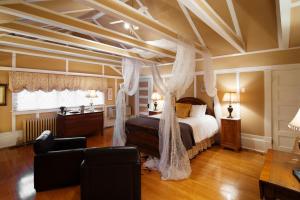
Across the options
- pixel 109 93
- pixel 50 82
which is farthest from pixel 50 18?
pixel 109 93

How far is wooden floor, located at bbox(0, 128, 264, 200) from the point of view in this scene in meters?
2.43

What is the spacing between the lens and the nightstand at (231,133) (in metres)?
4.18

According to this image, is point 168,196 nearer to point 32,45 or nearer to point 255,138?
point 255,138

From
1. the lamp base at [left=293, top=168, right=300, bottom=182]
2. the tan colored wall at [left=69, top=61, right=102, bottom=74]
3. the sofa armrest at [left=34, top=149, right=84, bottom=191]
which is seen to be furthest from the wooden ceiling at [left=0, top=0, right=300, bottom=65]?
the sofa armrest at [left=34, top=149, right=84, bottom=191]

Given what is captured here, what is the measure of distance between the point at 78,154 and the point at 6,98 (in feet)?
10.8

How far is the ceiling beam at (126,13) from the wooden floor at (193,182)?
2475mm

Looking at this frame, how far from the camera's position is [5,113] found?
174 inches

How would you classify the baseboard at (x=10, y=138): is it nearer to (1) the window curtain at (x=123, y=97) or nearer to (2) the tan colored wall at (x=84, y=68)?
(2) the tan colored wall at (x=84, y=68)

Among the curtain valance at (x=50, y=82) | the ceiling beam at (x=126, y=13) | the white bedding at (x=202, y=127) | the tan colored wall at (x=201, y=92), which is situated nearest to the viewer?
the ceiling beam at (x=126, y=13)

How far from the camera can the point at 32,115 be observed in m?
4.89

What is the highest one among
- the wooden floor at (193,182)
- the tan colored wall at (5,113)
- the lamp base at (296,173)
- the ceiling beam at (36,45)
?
the ceiling beam at (36,45)

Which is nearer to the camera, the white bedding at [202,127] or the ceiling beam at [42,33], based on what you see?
the ceiling beam at [42,33]

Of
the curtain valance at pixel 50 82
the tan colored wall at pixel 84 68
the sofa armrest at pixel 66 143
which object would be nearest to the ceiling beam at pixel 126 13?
the sofa armrest at pixel 66 143

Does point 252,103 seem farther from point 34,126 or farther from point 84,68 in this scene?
point 34,126
